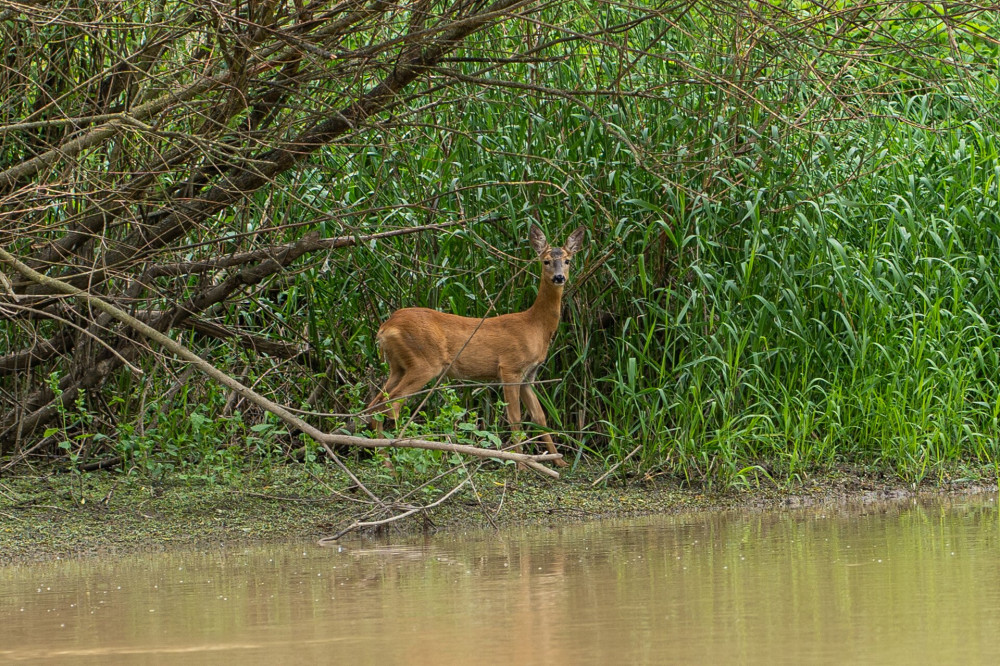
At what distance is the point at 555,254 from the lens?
27.8ft

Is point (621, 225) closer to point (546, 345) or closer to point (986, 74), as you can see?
point (546, 345)

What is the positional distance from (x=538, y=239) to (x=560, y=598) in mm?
4151

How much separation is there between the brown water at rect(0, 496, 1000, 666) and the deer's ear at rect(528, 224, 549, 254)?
2355 millimetres

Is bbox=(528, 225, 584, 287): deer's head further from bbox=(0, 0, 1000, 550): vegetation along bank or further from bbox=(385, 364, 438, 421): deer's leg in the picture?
bbox=(385, 364, 438, 421): deer's leg

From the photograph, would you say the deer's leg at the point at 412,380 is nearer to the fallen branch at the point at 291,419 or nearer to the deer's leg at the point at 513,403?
the deer's leg at the point at 513,403

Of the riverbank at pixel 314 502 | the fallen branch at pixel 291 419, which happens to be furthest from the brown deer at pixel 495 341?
the fallen branch at pixel 291 419

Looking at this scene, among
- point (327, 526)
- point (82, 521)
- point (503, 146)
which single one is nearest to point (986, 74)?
point (503, 146)

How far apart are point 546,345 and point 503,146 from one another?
1280 millimetres

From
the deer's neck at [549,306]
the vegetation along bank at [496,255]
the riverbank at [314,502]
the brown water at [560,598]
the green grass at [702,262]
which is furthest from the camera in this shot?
the deer's neck at [549,306]

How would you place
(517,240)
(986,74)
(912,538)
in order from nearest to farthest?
(912,538), (517,240), (986,74)

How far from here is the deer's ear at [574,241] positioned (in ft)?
27.9

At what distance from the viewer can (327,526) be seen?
6.98 m

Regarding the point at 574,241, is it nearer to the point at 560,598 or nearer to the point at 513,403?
the point at 513,403

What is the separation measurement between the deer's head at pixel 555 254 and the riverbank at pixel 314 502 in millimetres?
1206
